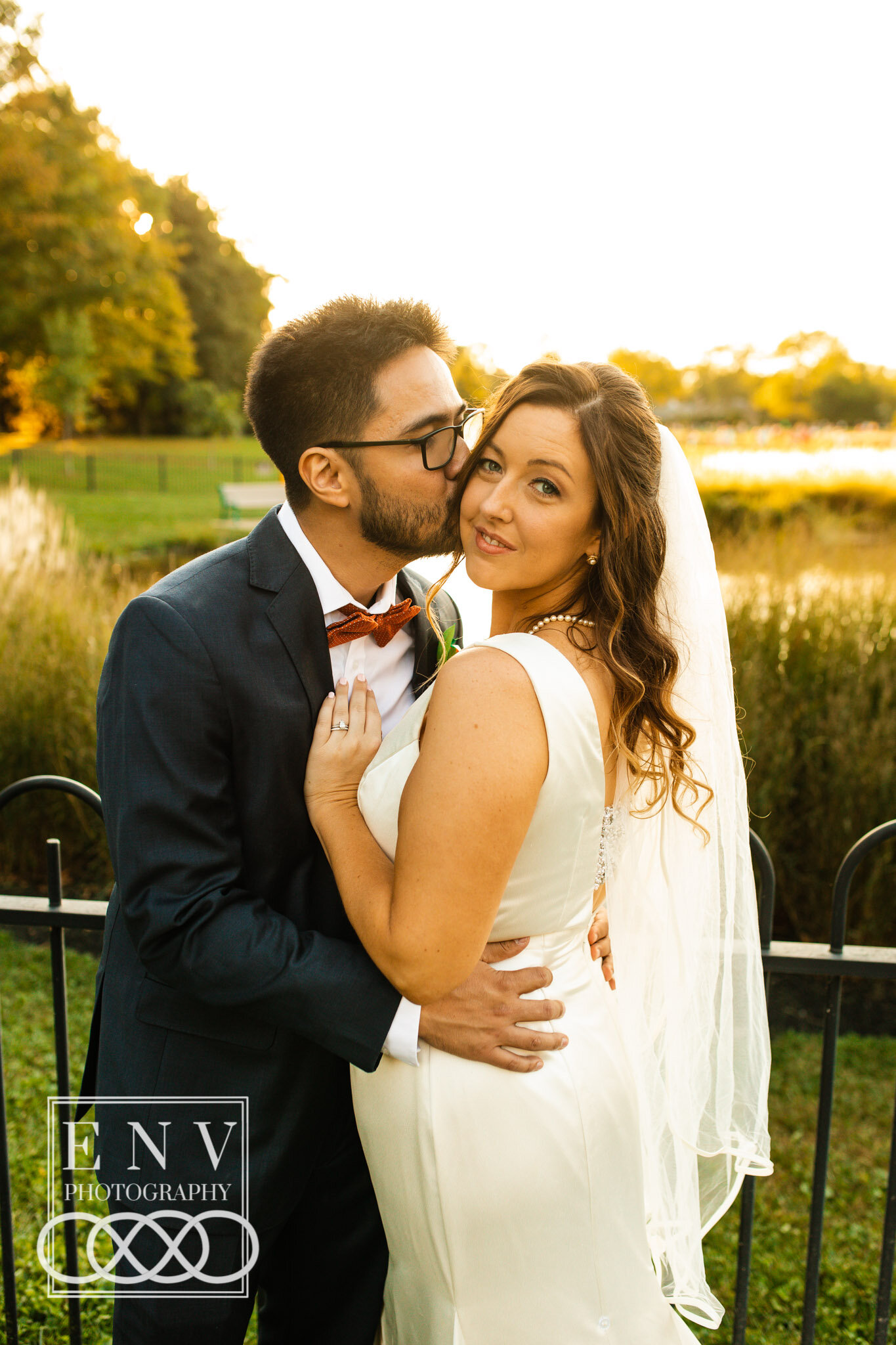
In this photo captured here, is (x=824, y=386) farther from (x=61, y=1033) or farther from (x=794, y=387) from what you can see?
(x=61, y=1033)

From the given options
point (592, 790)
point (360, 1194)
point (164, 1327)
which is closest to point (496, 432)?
point (592, 790)

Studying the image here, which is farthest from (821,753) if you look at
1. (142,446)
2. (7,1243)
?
(142,446)

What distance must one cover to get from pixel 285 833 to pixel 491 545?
74 cm

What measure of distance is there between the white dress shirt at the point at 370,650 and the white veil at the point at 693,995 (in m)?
0.63

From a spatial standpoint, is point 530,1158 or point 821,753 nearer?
point 530,1158

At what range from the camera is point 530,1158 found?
1816 millimetres

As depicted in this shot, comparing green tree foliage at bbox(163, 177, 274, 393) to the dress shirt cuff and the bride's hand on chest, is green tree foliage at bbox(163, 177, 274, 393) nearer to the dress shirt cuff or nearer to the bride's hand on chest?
the bride's hand on chest

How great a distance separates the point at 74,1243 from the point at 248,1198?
2.97 feet

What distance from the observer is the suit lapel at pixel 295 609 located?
1.99m

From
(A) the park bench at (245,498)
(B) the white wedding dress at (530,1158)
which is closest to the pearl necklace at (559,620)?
(B) the white wedding dress at (530,1158)

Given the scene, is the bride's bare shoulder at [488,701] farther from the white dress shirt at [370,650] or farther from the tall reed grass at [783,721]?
the tall reed grass at [783,721]

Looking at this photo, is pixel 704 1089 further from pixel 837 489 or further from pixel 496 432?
pixel 837 489

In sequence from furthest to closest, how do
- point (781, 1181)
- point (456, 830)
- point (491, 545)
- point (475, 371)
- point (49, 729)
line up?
1. point (475, 371)
2. point (49, 729)
3. point (781, 1181)
4. point (491, 545)
5. point (456, 830)

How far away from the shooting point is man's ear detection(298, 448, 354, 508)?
7.21 feet
